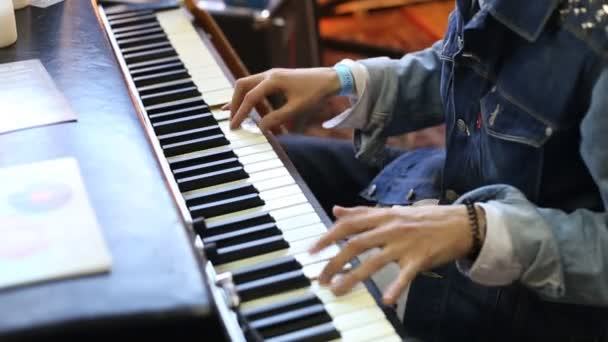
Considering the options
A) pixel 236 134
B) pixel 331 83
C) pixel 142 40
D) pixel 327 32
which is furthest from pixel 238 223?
pixel 327 32

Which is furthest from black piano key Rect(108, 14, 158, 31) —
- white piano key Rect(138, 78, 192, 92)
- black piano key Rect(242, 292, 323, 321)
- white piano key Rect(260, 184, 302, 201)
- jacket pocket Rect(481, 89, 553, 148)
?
black piano key Rect(242, 292, 323, 321)

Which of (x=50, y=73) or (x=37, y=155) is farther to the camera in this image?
(x=50, y=73)

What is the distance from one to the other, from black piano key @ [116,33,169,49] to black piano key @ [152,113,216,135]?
0.25 meters

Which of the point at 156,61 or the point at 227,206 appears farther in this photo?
the point at 156,61

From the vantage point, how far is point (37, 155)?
882 millimetres

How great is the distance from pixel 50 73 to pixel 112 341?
0.53 metres

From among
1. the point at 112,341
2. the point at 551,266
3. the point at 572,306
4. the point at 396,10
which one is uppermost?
the point at 112,341

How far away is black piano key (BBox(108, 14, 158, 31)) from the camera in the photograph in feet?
4.73

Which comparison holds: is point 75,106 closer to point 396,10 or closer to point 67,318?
point 67,318

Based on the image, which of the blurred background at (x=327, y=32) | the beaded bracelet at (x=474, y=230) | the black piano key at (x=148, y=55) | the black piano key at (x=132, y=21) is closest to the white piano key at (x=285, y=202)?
the beaded bracelet at (x=474, y=230)

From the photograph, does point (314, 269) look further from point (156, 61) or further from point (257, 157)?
point (156, 61)

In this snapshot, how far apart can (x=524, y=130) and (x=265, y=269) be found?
0.36m

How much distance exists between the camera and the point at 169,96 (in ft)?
4.04

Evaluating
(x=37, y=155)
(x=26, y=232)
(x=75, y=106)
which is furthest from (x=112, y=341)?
(x=75, y=106)
